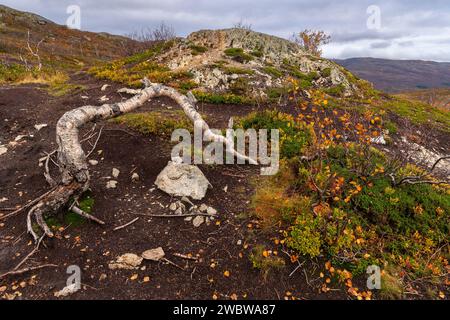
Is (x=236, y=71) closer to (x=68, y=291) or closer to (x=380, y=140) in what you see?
(x=380, y=140)

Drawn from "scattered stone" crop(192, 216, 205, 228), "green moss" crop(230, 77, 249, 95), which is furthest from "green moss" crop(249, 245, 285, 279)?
"green moss" crop(230, 77, 249, 95)

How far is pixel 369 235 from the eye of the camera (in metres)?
6.93

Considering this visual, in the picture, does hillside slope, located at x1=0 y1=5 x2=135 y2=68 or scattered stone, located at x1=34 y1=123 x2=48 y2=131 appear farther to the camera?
hillside slope, located at x1=0 y1=5 x2=135 y2=68

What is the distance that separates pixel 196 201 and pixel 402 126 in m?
15.0

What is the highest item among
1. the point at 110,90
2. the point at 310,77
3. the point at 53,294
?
the point at 310,77

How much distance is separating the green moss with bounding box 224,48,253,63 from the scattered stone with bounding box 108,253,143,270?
59.8 ft

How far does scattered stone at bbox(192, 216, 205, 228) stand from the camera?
6832mm

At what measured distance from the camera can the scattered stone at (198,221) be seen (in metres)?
6.83

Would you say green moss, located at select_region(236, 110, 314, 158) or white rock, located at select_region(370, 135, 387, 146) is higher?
green moss, located at select_region(236, 110, 314, 158)

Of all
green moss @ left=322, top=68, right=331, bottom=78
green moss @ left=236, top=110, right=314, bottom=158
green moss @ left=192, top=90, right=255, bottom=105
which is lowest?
green moss @ left=236, top=110, right=314, bottom=158

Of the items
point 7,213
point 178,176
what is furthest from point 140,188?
point 7,213

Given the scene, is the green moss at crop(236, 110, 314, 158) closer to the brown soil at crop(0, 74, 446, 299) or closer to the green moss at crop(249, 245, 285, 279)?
the brown soil at crop(0, 74, 446, 299)

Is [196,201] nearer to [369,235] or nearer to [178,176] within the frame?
[178,176]
